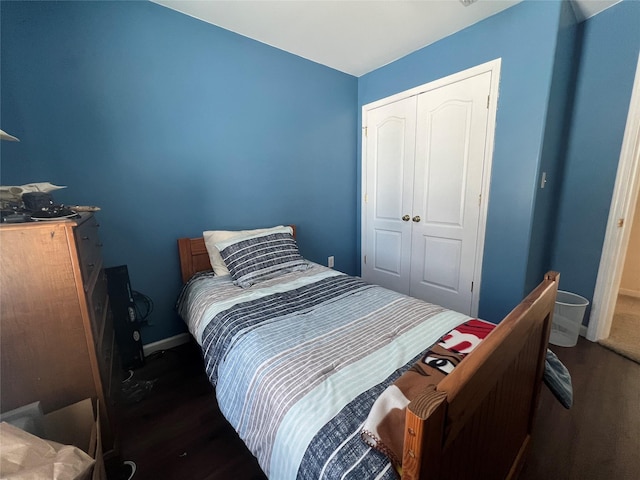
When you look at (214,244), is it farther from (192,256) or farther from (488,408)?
(488,408)

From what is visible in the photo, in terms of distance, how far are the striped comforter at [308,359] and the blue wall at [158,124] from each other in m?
0.67

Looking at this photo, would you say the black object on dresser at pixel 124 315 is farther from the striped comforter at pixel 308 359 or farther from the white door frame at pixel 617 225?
the white door frame at pixel 617 225

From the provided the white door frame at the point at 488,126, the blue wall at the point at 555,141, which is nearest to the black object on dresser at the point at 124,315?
the white door frame at the point at 488,126

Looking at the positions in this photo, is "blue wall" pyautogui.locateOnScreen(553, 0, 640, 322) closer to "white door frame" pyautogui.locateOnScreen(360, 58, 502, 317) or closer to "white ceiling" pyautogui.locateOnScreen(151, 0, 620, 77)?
Result: "white ceiling" pyautogui.locateOnScreen(151, 0, 620, 77)

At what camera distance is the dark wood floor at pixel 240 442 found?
120 centimetres

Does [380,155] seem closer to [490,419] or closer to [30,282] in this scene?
[490,419]

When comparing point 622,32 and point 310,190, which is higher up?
point 622,32

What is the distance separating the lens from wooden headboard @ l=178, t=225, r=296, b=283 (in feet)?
6.73

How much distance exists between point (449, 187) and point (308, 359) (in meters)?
2.00

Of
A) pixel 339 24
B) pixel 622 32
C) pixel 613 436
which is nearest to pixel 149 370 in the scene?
pixel 613 436

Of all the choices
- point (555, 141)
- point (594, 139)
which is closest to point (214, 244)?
point (555, 141)

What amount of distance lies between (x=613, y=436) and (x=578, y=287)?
1.31 m

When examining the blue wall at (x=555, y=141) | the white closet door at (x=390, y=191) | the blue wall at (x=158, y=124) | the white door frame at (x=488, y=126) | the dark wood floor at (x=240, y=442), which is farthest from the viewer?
the white closet door at (x=390, y=191)

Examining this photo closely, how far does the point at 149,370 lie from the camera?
1854 mm
